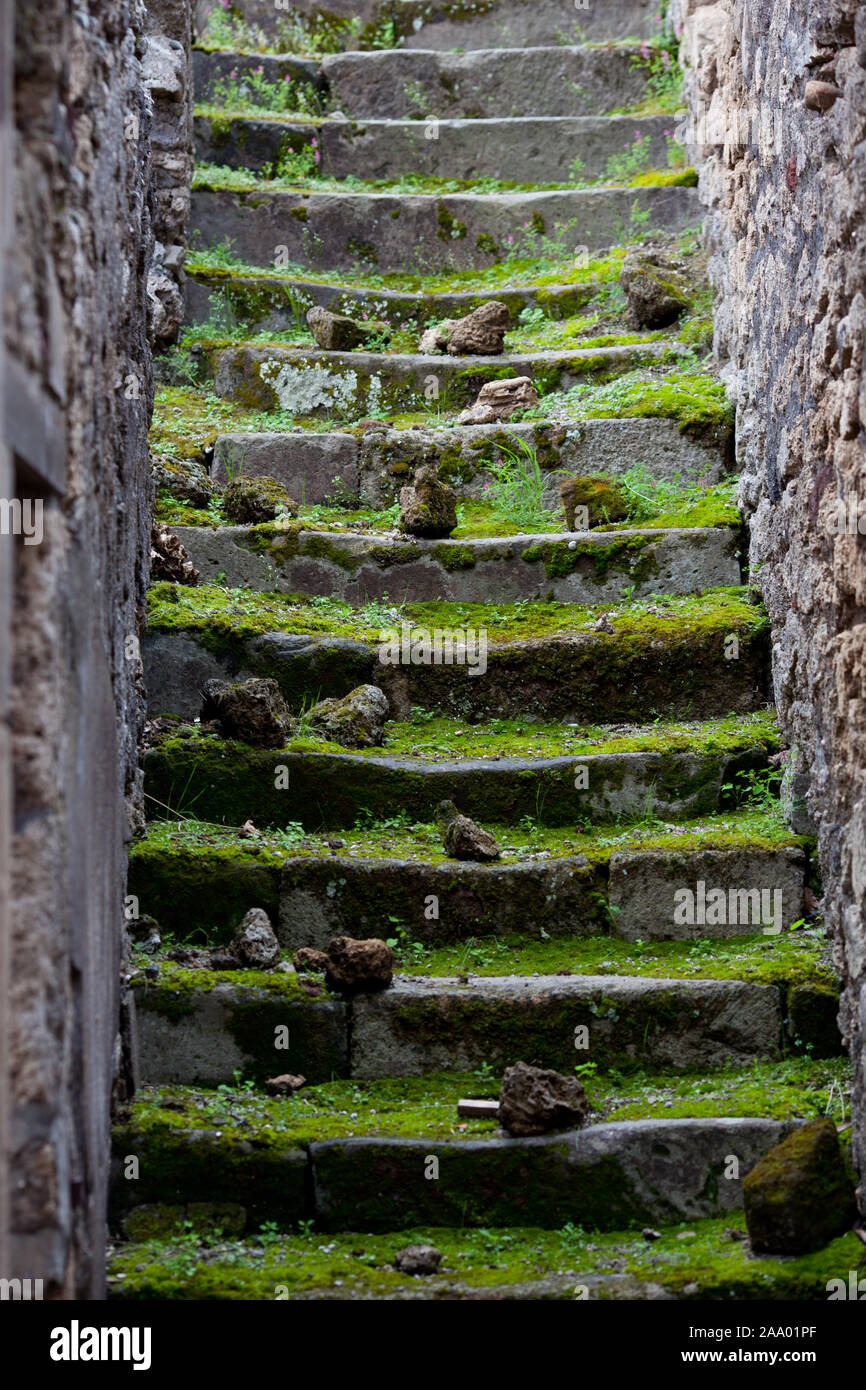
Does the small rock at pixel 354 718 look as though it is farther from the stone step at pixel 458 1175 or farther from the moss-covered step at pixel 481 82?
the moss-covered step at pixel 481 82

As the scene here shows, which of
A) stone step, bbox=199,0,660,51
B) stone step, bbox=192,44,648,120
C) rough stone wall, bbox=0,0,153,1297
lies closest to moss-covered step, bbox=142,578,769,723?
rough stone wall, bbox=0,0,153,1297

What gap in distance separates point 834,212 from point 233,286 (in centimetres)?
366

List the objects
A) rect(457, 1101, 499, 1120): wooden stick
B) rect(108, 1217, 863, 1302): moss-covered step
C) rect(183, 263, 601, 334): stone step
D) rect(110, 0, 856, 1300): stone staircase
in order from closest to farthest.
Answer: rect(108, 1217, 863, 1302): moss-covered step
rect(110, 0, 856, 1300): stone staircase
rect(457, 1101, 499, 1120): wooden stick
rect(183, 263, 601, 334): stone step

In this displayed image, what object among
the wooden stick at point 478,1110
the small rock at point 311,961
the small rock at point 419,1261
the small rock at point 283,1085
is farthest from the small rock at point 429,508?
the small rock at point 419,1261

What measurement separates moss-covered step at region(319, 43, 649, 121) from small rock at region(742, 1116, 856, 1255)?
21.6 feet

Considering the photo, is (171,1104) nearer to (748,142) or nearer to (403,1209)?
(403,1209)

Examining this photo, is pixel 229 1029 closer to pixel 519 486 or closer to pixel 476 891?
pixel 476 891

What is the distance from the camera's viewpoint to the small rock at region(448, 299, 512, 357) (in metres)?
5.73

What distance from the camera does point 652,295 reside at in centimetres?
565

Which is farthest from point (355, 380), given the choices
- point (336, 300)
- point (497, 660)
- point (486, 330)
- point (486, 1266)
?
point (486, 1266)

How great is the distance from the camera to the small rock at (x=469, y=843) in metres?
3.58

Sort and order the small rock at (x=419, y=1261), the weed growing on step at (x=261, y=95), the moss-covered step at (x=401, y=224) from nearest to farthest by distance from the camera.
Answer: the small rock at (x=419, y=1261)
the moss-covered step at (x=401, y=224)
the weed growing on step at (x=261, y=95)

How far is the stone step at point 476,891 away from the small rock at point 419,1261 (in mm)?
912

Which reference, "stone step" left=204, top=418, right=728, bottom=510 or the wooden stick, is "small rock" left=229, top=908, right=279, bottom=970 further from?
"stone step" left=204, top=418, right=728, bottom=510
